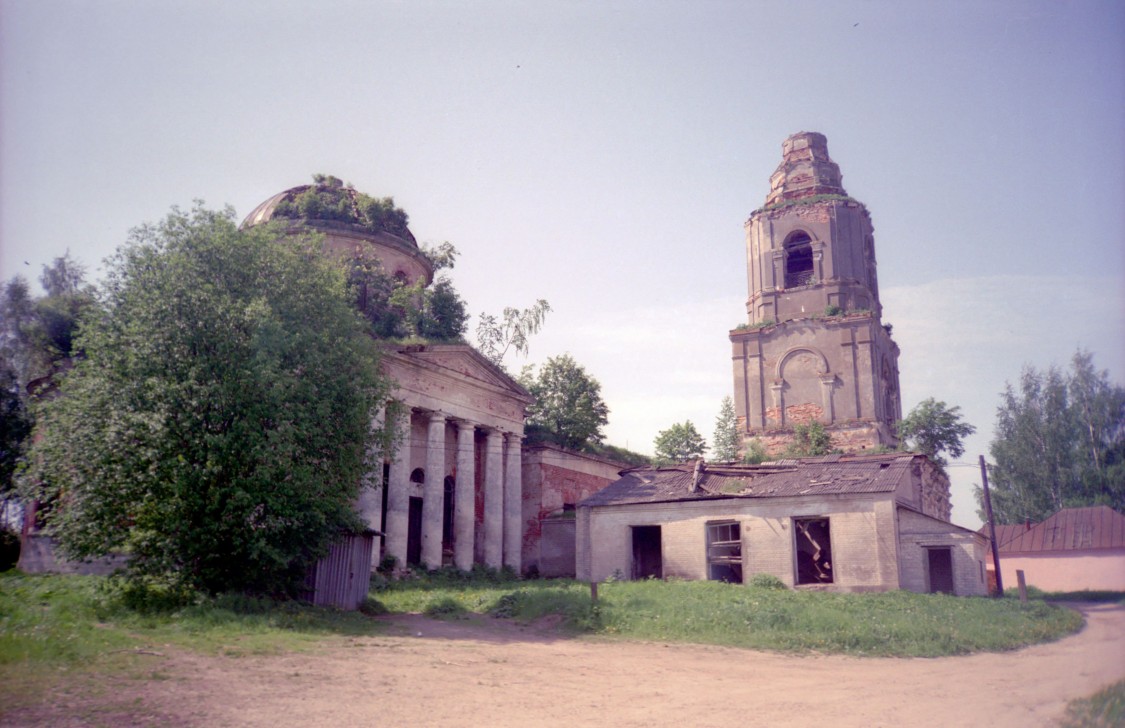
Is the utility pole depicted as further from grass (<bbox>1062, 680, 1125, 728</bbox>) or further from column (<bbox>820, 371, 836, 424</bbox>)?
grass (<bbox>1062, 680, 1125, 728</bbox>)

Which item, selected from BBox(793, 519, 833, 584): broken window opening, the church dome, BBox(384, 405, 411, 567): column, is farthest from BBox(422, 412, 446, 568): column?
BBox(793, 519, 833, 584): broken window opening

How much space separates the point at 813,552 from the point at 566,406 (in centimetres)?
1522

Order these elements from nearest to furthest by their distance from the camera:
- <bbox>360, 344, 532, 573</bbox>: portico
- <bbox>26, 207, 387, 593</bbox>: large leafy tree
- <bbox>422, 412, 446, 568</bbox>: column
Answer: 1. <bbox>26, 207, 387, 593</bbox>: large leafy tree
2. <bbox>360, 344, 532, 573</bbox>: portico
3. <bbox>422, 412, 446, 568</bbox>: column

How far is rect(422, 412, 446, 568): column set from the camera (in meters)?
26.4

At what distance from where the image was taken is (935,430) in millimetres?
36219

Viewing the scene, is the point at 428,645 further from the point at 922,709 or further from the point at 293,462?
the point at 922,709

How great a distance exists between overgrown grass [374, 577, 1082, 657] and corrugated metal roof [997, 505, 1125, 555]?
6.53m

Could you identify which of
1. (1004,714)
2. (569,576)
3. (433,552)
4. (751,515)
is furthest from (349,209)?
(1004,714)

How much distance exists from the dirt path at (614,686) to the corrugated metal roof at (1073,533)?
12.9 m

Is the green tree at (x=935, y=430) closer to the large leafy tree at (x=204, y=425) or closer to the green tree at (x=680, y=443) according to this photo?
the green tree at (x=680, y=443)

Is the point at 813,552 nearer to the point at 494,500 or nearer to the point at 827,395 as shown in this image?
the point at 494,500

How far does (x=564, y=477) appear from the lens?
3400 centimetres

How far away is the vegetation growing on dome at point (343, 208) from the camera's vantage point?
30281 millimetres

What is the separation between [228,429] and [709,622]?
33.7 feet
